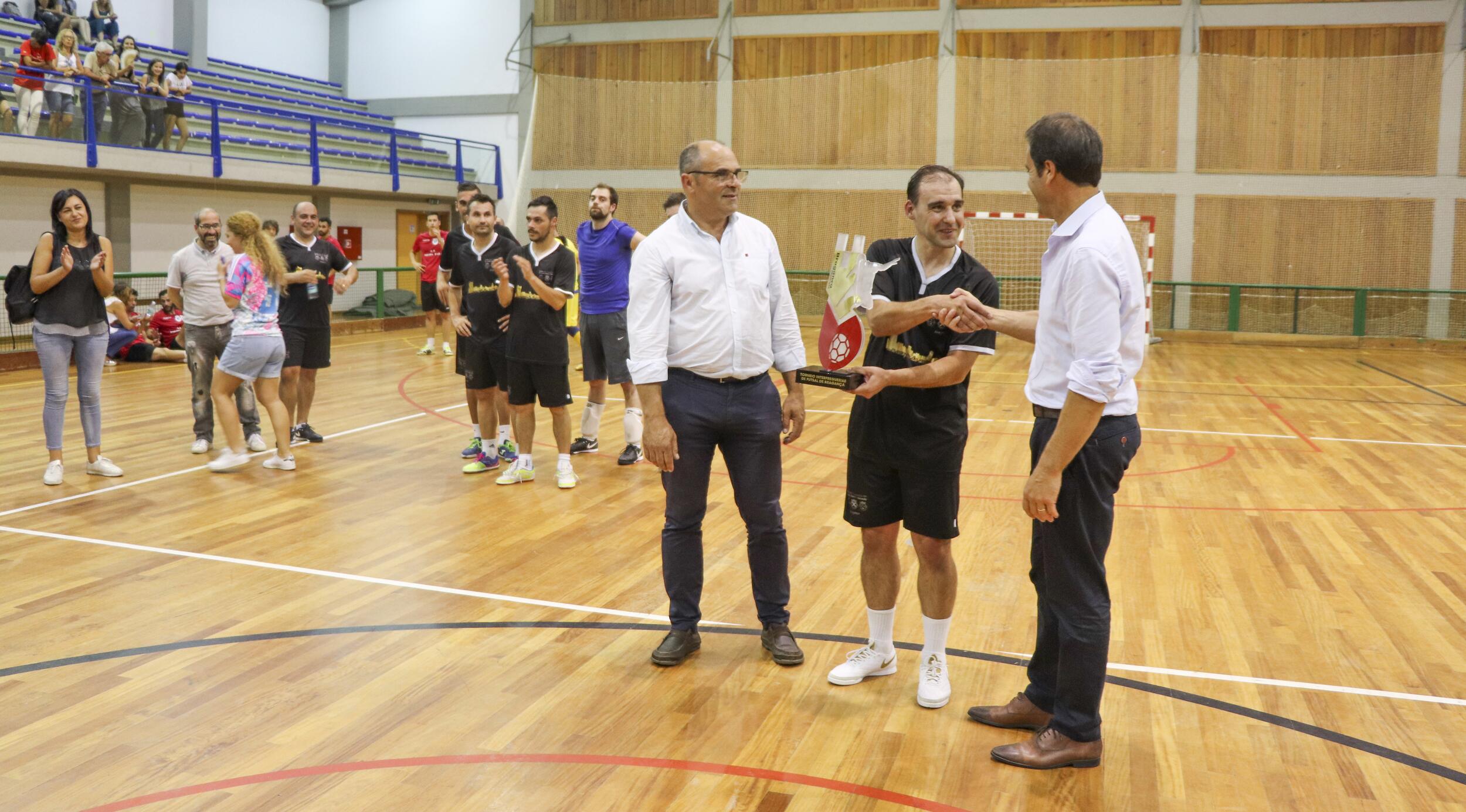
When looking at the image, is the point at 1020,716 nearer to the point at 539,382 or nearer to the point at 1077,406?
the point at 1077,406

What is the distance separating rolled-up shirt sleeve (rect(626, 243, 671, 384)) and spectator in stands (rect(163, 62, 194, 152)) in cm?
1440

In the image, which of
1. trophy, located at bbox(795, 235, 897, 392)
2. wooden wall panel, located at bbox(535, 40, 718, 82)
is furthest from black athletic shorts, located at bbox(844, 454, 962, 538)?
wooden wall panel, located at bbox(535, 40, 718, 82)

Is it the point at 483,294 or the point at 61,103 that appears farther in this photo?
the point at 61,103

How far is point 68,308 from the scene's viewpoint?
6.73 metres

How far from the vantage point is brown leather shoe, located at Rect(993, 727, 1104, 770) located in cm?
324

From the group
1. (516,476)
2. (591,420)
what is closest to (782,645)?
(516,476)

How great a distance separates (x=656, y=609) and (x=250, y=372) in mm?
3885

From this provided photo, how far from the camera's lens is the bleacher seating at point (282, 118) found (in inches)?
655

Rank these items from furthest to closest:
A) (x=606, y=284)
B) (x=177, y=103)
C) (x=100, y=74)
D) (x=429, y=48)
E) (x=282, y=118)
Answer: (x=429, y=48) < (x=282, y=118) < (x=177, y=103) < (x=100, y=74) < (x=606, y=284)

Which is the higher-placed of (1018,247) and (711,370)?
(1018,247)

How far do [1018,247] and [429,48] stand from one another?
12901 mm

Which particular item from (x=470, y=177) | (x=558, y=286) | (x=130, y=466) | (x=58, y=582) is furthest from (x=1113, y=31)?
(x=58, y=582)

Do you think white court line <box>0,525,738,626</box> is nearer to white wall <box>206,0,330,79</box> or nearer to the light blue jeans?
the light blue jeans

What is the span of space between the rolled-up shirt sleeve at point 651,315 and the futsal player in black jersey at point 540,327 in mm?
2983
